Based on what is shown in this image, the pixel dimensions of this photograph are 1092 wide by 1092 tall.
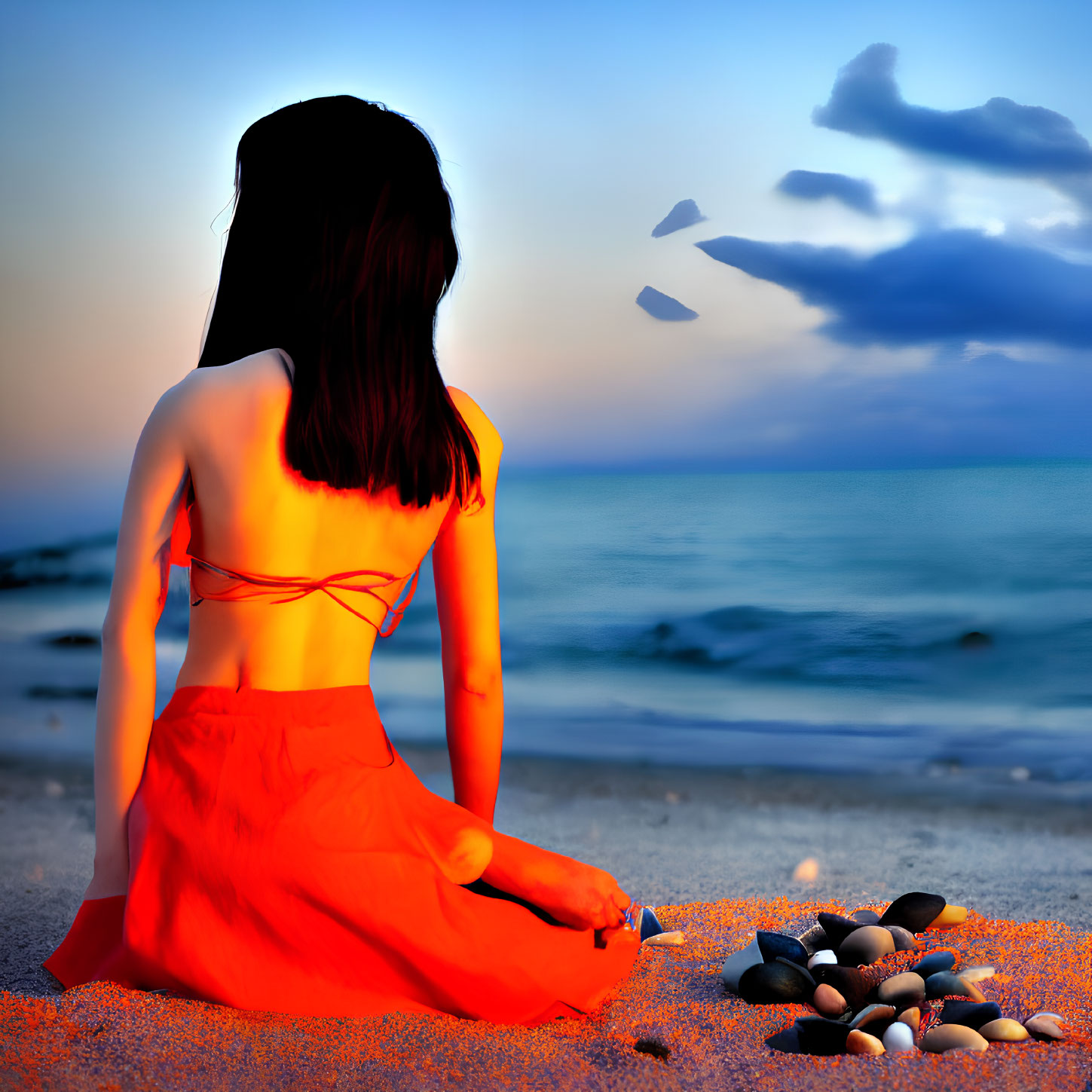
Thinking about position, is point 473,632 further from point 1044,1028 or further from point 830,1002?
point 1044,1028

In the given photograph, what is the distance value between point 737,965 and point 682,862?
1407 mm

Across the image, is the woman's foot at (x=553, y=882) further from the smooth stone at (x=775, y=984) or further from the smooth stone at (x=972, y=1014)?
the smooth stone at (x=972, y=1014)

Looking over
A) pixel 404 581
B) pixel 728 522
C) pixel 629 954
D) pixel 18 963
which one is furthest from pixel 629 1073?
pixel 728 522

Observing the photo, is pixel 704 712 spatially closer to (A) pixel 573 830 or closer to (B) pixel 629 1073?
(A) pixel 573 830

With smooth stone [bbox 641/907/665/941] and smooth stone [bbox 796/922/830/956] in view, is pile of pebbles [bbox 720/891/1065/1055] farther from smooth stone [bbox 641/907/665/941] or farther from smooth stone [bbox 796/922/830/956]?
smooth stone [bbox 641/907/665/941]

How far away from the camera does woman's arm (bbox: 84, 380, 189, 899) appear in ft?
5.23

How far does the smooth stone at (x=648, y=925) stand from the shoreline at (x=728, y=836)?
52 cm

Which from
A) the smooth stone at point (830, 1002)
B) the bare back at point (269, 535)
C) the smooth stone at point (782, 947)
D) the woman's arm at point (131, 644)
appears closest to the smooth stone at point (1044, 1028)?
the smooth stone at point (830, 1002)

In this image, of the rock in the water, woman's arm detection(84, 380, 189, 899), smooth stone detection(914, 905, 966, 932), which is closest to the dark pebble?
the rock in the water

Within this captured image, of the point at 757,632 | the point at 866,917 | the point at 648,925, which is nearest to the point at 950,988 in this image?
the point at 866,917

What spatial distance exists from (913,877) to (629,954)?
5.80ft

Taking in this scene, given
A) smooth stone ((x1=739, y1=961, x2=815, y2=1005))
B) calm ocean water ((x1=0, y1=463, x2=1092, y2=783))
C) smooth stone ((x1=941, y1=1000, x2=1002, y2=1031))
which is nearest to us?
smooth stone ((x1=941, y1=1000, x2=1002, y2=1031))

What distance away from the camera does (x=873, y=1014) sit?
5.46 feet

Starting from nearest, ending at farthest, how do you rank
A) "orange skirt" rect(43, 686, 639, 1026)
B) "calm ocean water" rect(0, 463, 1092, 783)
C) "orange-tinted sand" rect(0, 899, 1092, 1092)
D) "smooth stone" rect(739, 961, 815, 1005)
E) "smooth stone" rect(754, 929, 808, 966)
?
1. "orange-tinted sand" rect(0, 899, 1092, 1092)
2. "orange skirt" rect(43, 686, 639, 1026)
3. "smooth stone" rect(739, 961, 815, 1005)
4. "smooth stone" rect(754, 929, 808, 966)
5. "calm ocean water" rect(0, 463, 1092, 783)
